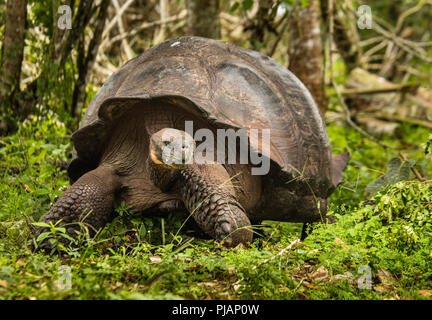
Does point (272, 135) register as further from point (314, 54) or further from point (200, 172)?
point (314, 54)

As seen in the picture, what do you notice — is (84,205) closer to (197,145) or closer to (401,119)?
(197,145)

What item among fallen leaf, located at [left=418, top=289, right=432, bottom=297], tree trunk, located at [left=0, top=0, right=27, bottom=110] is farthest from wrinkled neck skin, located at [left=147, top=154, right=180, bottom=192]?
tree trunk, located at [left=0, top=0, right=27, bottom=110]

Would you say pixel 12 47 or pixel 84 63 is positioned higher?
pixel 12 47

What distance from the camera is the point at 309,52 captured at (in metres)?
5.52

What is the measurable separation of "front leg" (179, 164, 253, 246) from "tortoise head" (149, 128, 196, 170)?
7.0 inches

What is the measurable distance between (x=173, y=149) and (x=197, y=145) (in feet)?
1.42

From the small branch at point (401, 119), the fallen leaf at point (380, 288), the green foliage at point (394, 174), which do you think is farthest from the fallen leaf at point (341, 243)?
the small branch at point (401, 119)

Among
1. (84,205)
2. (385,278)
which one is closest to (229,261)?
(385,278)

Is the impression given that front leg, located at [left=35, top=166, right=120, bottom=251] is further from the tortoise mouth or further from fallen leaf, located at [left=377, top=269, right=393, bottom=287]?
fallen leaf, located at [left=377, top=269, right=393, bottom=287]

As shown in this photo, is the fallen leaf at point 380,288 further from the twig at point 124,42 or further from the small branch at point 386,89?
the small branch at point 386,89

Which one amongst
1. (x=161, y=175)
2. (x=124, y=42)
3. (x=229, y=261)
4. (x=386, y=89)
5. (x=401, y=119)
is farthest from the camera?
(x=386, y=89)

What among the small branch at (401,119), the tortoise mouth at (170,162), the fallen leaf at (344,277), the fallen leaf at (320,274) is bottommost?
the fallen leaf at (320,274)

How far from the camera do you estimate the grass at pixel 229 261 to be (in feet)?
6.58

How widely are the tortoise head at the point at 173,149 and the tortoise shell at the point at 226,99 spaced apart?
0.24 metres
